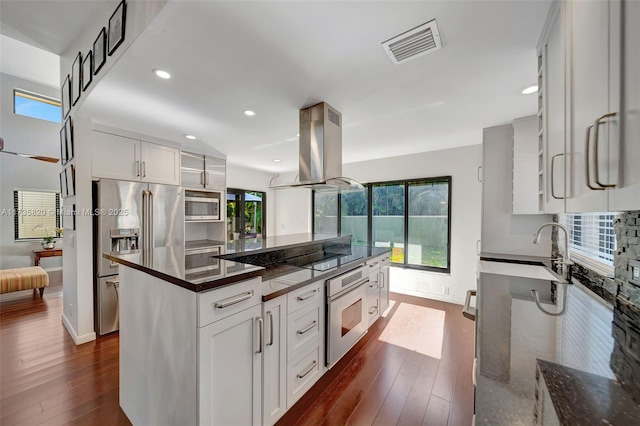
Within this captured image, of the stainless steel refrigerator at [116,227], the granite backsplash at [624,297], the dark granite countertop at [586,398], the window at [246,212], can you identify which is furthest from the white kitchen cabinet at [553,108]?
the window at [246,212]

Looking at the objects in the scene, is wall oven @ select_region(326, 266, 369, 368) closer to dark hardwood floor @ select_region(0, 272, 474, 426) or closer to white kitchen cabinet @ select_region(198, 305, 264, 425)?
dark hardwood floor @ select_region(0, 272, 474, 426)

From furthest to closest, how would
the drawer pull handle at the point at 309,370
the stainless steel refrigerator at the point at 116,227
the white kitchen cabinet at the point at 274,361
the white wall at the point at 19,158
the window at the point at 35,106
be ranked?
the window at the point at 35,106, the white wall at the point at 19,158, the stainless steel refrigerator at the point at 116,227, the drawer pull handle at the point at 309,370, the white kitchen cabinet at the point at 274,361

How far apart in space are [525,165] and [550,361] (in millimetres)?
2533

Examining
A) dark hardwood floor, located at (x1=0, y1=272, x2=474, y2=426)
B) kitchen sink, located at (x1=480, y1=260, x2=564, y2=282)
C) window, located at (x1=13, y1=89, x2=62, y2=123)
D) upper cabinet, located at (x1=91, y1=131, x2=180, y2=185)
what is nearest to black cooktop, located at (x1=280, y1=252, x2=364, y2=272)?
dark hardwood floor, located at (x1=0, y1=272, x2=474, y2=426)

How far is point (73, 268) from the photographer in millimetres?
2664

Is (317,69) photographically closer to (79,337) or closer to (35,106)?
(79,337)

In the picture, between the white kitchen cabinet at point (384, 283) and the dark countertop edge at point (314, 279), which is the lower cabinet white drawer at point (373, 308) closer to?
the white kitchen cabinet at point (384, 283)

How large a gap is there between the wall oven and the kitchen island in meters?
0.17

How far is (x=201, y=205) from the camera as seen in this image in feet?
13.1

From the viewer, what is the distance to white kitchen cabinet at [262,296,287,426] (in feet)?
4.75

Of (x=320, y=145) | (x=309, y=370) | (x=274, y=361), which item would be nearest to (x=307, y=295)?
(x=274, y=361)

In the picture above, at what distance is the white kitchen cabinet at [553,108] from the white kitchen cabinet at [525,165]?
1245mm

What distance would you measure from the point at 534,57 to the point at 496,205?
5.76 feet

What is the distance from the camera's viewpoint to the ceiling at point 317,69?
51.0 inches
